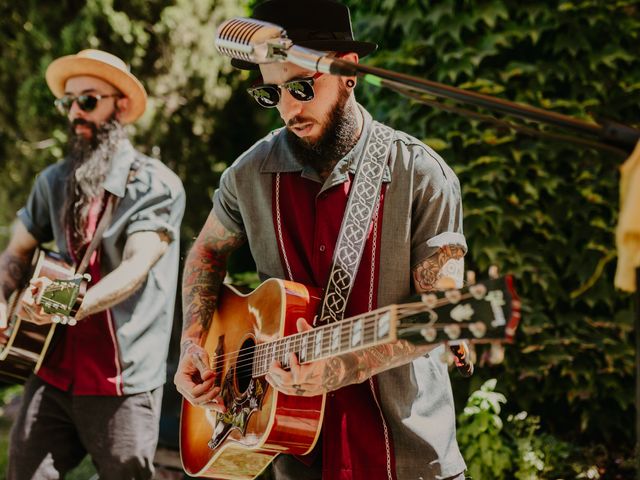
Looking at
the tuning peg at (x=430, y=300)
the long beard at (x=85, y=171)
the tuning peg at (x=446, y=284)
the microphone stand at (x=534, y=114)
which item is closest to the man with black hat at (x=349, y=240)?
the tuning peg at (x=446, y=284)

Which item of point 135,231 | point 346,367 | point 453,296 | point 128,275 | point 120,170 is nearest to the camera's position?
point 453,296

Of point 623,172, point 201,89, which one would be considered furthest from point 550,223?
point 201,89

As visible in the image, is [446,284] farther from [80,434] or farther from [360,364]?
[80,434]

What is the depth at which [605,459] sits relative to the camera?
4918 millimetres

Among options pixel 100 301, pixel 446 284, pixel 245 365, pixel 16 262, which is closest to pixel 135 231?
pixel 100 301

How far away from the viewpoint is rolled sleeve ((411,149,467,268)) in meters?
2.60

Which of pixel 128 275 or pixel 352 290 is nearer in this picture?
pixel 352 290

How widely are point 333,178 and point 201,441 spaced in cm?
115

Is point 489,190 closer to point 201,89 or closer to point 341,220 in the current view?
point 341,220

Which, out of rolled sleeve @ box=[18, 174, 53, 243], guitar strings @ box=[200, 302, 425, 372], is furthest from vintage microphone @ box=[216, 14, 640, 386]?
rolled sleeve @ box=[18, 174, 53, 243]

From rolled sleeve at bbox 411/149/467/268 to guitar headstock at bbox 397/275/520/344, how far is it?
1.72 ft

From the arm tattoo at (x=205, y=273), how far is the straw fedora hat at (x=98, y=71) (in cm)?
145

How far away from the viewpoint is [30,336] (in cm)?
381

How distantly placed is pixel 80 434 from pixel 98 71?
188 centimetres
